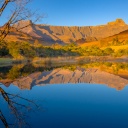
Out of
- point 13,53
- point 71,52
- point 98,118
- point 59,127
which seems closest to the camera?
point 59,127

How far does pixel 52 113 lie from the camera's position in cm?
730

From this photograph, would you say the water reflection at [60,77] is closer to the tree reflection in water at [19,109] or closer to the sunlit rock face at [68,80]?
the sunlit rock face at [68,80]

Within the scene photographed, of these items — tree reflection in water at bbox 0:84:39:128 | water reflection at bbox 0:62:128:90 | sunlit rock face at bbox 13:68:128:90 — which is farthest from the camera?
water reflection at bbox 0:62:128:90

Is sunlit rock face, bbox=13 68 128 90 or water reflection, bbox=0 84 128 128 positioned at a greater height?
water reflection, bbox=0 84 128 128

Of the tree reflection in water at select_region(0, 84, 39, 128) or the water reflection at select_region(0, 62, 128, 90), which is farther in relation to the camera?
the water reflection at select_region(0, 62, 128, 90)

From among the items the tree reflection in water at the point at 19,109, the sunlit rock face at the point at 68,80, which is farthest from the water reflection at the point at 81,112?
the sunlit rock face at the point at 68,80

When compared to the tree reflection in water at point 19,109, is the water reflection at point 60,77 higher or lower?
lower

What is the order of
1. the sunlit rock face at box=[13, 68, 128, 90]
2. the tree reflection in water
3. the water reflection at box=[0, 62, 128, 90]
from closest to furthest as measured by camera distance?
the tree reflection in water → the sunlit rock face at box=[13, 68, 128, 90] → the water reflection at box=[0, 62, 128, 90]

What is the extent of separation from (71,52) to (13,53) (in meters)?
25.4

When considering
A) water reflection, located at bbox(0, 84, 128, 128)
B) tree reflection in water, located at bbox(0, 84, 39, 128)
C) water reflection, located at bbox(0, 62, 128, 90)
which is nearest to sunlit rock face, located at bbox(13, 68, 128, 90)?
water reflection, located at bbox(0, 62, 128, 90)

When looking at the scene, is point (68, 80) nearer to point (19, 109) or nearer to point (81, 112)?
point (19, 109)

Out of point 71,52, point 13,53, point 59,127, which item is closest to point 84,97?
point 59,127

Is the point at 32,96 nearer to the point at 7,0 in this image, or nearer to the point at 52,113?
the point at 52,113

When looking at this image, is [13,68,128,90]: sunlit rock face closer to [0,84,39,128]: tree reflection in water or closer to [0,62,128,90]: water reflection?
[0,62,128,90]: water reflection
